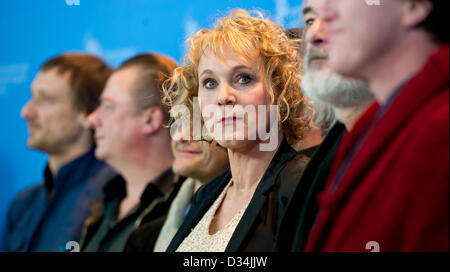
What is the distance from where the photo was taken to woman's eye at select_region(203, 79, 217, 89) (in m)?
1.51

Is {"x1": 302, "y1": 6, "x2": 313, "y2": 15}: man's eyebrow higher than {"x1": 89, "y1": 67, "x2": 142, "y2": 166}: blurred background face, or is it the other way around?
{"x1": 302, "y1": 6, "x2": 313, "y2": 15}: man's eyebrow

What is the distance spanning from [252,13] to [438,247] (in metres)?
0.86

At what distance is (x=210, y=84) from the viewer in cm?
152

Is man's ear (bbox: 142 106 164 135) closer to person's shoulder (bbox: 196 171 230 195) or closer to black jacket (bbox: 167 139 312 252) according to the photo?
person's shoulder (bbox: 196 171 230 195)

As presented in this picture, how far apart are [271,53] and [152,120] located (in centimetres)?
83

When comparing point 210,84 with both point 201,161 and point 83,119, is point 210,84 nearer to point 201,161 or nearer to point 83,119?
point 201,161

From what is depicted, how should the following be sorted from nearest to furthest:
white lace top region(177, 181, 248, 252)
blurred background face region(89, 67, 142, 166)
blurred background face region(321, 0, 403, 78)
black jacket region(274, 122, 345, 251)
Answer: blurred background face region(321, 0, 403, 78) → black jacket region(274, 122, 345, 251) → white lace top region(177, 181, 248, 252) → blurred background face region(89, 67, 142, 166)

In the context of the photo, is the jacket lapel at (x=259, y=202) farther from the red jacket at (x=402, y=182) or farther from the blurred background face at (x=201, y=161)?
the blurred background face at (x=201, y=161)

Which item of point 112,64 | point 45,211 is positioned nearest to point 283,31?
point 112,64

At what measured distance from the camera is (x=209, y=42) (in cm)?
152

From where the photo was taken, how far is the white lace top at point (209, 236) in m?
1.44

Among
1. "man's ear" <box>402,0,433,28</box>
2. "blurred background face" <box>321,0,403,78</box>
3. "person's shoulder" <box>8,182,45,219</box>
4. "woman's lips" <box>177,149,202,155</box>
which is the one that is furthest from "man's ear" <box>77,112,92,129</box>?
"man's ear" <box>402,0,433,28</box>

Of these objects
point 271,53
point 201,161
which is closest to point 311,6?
point 271,53

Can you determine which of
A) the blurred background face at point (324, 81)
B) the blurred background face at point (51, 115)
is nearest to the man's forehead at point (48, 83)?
the blurred background face at point (51, 115)
